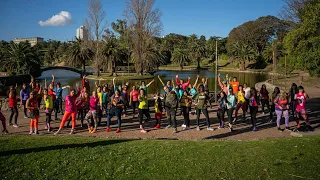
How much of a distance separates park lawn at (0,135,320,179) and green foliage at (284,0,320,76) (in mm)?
18653

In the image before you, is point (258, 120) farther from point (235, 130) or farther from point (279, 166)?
point (279, 166)

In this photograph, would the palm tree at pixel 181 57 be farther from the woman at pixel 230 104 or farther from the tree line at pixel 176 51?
the woman at pixel 230 104

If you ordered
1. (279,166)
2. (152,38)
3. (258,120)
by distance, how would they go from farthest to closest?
(152,38) < (258,120) < (279,166)

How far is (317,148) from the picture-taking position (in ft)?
23.1

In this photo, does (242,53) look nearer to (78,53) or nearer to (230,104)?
(78,53)

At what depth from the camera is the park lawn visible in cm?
588

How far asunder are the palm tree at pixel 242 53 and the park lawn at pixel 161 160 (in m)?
72.5

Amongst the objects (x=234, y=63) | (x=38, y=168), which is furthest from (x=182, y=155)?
(x=234, y=63)

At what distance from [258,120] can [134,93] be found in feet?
21.7

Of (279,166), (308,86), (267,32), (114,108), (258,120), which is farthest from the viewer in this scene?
(267,32)

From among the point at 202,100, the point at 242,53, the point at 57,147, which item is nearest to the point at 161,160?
the point at 57,147

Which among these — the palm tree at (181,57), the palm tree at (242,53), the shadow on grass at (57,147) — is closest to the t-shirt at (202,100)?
the shadow on grass at (57,147)

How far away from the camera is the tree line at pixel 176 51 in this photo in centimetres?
2473

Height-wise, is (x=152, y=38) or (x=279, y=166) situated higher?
(x=152, y=38)
